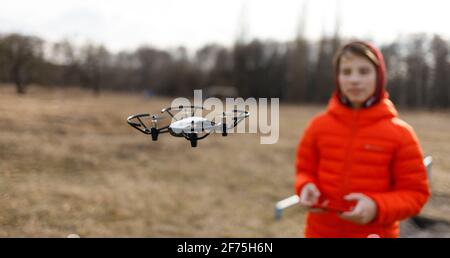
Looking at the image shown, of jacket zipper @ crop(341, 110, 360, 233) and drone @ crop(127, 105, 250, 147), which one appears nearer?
drone @ crop(127, 105, 250, 147)

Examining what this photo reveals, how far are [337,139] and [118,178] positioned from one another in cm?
688

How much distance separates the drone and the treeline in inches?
33.5

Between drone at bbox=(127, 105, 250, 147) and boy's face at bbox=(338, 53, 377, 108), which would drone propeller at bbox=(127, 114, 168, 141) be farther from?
boy's face at bbox=(338, 53, 377, 108)

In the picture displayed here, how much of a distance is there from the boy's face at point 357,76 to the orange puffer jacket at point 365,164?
0.22 feet

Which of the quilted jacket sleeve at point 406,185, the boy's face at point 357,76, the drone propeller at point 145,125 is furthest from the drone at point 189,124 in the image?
the quilted jacket sleeve at point 406,185

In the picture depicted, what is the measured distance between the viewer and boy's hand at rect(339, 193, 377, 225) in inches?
51.5

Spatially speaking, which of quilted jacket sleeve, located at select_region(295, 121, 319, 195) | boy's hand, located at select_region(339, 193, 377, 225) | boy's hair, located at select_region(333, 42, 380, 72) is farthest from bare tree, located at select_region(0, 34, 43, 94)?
boy's hand, located at select_region(339, 193, 377, 225)

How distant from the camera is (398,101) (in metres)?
2.49

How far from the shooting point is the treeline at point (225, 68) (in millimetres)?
1866

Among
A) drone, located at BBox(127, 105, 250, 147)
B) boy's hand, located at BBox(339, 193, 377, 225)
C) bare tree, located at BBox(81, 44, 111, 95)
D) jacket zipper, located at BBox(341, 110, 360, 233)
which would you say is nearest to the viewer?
drone, located at BBox(127, 105, 250, 147)

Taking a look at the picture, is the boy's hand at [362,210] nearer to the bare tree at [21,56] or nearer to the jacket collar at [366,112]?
the jacket collar at [366,112]

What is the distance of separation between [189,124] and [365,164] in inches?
30.8

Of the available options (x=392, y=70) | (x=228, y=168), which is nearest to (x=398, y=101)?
(x=392, y=70)
